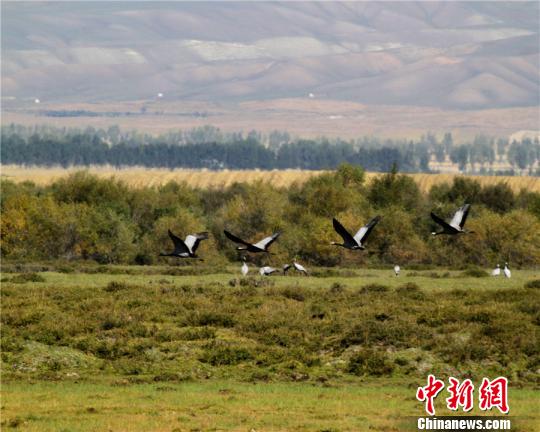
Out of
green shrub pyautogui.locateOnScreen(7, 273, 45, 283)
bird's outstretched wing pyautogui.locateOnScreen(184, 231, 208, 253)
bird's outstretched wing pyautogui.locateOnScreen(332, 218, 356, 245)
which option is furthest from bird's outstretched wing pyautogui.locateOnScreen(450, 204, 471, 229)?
green shrub pyautogui.locateOnScreen(7, 273, 45, 283)

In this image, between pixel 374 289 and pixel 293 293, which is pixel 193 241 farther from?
pixel 374 289

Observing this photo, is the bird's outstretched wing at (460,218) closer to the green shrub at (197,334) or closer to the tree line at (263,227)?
the green shrub at (197,334)

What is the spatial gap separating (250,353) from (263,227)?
6185 centimetres

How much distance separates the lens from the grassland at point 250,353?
33125mm

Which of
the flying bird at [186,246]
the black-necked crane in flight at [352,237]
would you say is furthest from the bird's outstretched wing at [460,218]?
the flying bird at [186,246]

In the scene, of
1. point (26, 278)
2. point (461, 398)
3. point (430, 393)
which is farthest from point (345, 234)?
point (26, 278)

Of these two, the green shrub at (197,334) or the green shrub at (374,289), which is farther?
the green shrub at (374,289)

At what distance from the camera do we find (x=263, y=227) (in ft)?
342

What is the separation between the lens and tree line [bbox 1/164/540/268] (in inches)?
3653

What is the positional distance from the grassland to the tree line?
32356 mm

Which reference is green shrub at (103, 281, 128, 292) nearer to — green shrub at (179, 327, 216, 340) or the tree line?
green shrub at (179, 327, 216, 340)

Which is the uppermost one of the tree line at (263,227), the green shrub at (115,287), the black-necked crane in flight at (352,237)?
the black-necked crane in flight at (352,237)

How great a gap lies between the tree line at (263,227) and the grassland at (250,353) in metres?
32.4

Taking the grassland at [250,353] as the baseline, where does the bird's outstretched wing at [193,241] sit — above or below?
above
